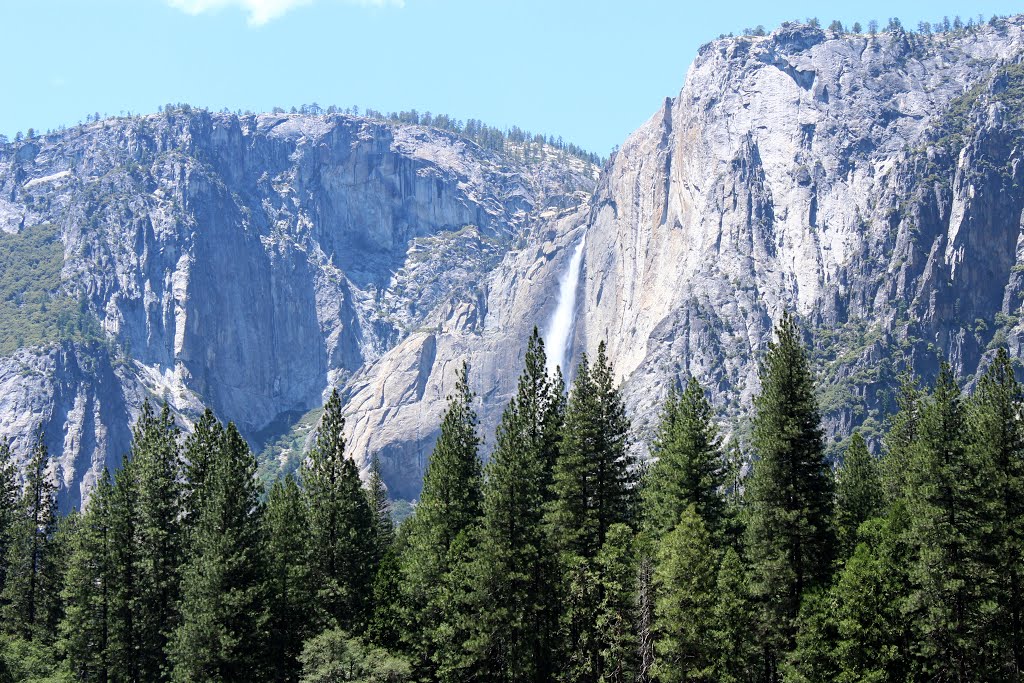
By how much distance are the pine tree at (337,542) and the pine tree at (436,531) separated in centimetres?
315

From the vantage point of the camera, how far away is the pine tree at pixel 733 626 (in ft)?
196

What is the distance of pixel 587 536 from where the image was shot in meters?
69.9

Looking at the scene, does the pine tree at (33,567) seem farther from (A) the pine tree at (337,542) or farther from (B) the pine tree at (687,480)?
(B) the pine tree at (687,480)

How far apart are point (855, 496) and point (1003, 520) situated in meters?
20.2

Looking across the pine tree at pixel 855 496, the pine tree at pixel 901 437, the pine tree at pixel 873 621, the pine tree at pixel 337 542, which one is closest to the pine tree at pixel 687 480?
the pine tree at pixel 855 496

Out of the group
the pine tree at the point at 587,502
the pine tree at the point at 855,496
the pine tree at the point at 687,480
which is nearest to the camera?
the pine tree at the point at 587,502

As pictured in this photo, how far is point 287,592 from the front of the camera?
75.4 m

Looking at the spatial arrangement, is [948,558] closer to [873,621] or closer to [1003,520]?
[1003,520]

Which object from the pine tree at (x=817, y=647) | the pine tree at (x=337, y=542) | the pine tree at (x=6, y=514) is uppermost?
the pine tree at (x=6, y=514)

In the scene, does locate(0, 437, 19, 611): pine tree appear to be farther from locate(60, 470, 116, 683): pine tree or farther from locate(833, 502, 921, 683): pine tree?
locate(833, 502, 921, 683): pine tree

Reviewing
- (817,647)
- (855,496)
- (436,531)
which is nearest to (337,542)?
(436,531)

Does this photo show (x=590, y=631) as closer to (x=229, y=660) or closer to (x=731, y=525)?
(x=731, y=525)

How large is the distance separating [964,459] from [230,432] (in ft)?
154

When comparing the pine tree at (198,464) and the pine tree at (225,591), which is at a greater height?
the pine tree at (198,464)
